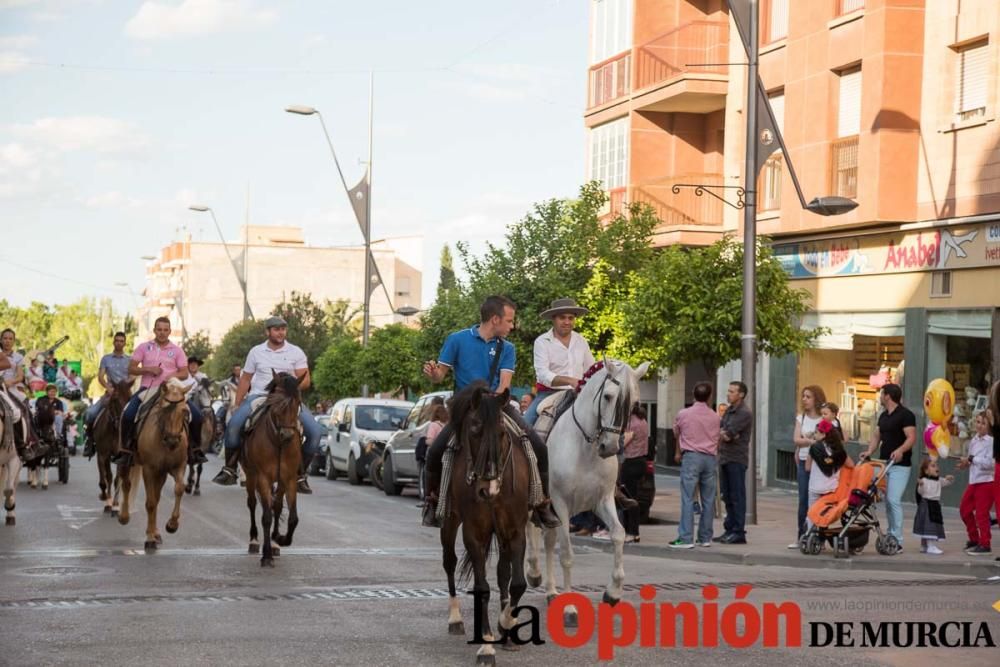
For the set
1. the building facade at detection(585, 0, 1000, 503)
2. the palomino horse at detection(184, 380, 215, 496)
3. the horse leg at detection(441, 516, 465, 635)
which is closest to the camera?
the horse leg at detection(441, 516, 465, 635)

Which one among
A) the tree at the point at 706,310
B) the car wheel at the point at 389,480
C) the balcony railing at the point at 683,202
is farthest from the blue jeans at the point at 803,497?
the balcony railing at the point at 683,202

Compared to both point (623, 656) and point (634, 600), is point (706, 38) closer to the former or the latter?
point (634, 600)

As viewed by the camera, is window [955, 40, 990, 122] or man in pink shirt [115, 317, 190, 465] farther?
window [955, 40, 990, 122]

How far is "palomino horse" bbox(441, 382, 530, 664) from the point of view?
31.7 feet

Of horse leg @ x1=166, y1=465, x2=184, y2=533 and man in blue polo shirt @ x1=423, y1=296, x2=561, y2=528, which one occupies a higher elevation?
man in blue polo shirt @ x1=423, y1=296, x2=561, y2=528

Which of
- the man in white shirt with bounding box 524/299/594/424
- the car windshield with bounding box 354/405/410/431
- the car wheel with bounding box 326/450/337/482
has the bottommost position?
the car wheel with bounding box 326/450/337/482

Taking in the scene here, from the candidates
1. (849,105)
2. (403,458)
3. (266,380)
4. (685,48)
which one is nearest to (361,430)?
(403,458)

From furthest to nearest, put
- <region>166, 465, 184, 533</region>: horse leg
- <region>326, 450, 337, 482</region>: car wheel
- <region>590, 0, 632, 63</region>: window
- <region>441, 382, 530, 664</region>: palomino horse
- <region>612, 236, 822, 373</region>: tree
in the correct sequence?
<region>590, 0, 632, 63</region>: window < <region>326, 450, 337, 482</region>: car wheel < <region>612, 236, 822, 373</region>: tree < <region>166, 465, 184, 533</region>: horse leg < <region>441, 382, 530, 664</region>: palomino horse

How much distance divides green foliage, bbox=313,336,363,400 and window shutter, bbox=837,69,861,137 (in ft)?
88.2

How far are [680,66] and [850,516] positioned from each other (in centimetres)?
2056

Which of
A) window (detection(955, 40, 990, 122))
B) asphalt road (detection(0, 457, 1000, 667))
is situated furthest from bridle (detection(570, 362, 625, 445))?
window (detection(955, 40, 990, 122))

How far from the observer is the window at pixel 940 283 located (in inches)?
1011

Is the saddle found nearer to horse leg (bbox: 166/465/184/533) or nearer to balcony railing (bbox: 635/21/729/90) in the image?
horse leg (bbox: 166/465/184/533)

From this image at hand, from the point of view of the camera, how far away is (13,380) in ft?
62.4
